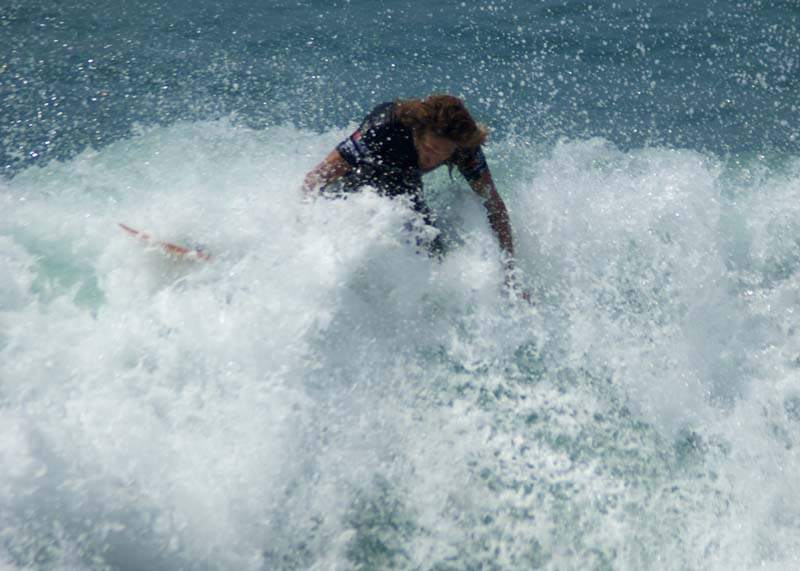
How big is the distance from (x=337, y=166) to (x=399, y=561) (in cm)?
177

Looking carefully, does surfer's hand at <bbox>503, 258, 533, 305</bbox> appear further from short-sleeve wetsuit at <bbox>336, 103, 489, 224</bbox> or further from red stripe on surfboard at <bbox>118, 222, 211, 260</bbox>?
red stripe on surfboard at <bbox>118, 222, 211, 260</bbox>

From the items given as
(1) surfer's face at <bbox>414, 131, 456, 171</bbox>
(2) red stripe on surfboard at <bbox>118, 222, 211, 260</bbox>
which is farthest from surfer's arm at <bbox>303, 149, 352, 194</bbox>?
(2) red stripe on surfboard at <bbox>118, 222, 211, 260</bbox>

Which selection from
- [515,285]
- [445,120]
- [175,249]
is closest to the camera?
[445,120]

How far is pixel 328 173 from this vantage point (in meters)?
3.14

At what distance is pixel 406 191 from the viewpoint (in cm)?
308

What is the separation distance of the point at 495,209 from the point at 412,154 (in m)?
0.53

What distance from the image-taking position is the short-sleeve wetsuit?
297 centimetres

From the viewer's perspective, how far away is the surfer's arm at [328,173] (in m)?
3.12

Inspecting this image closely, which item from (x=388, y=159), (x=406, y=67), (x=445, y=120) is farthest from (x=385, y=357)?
(x=406, y=67)

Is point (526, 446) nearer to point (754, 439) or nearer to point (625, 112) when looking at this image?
point (754, 439)

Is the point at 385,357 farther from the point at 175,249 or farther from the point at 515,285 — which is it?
the point at 175,249

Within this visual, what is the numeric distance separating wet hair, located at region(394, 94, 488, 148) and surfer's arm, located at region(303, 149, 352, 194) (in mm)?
394

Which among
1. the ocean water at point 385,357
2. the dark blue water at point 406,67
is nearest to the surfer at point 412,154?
the ocean water at point 385,357

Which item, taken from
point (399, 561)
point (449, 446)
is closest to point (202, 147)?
point (449, 446)
